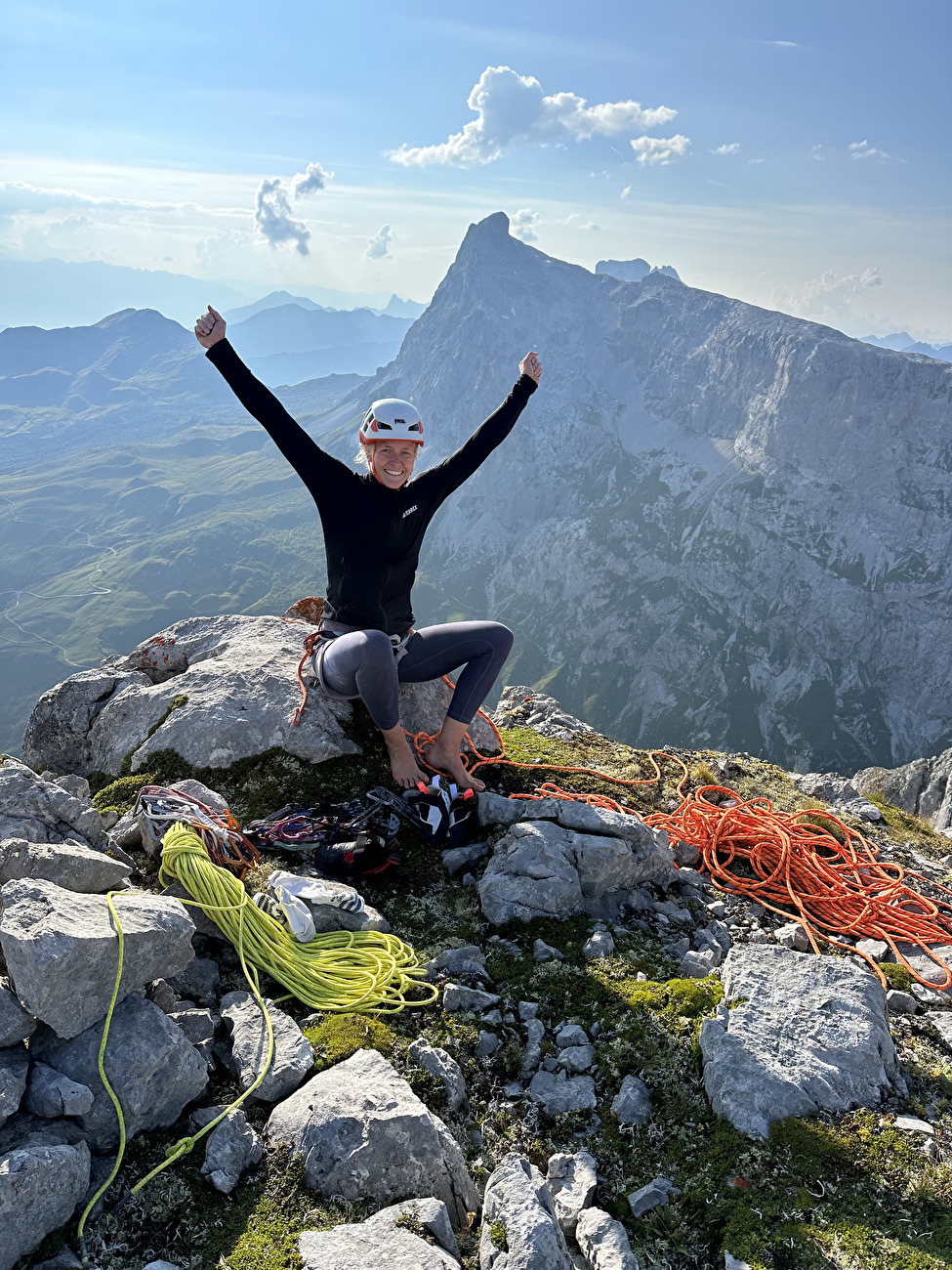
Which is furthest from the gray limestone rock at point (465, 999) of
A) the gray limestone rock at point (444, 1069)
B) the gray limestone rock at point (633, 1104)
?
the gray limestone rock at point (633, 1104)

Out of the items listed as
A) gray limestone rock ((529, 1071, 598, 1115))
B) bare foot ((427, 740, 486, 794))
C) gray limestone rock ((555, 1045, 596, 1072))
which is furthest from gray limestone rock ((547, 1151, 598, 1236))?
bare foot ((427, 740, 486, 794))

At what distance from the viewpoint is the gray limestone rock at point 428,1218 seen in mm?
4211

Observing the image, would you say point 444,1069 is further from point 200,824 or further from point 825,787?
point 825,787

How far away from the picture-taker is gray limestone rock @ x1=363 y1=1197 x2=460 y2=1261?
4.21m

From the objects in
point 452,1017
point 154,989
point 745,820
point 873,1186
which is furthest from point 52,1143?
point 745,820

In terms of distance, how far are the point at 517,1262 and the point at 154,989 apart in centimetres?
318

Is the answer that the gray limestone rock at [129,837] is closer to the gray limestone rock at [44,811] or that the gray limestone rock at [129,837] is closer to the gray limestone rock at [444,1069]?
the gray limestone rock at [44,811]

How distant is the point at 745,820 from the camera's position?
36.1ft

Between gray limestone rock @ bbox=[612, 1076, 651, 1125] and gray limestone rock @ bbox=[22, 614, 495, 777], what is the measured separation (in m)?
6.12

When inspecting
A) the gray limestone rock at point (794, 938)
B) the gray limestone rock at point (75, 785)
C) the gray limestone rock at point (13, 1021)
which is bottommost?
the gray limestone rock at point (794, 938)

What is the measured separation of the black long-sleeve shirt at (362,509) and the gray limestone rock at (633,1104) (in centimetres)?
645

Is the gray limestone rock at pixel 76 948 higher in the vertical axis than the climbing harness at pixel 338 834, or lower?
higher

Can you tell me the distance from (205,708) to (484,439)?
5.75 meters

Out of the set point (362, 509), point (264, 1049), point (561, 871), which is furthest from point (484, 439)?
point (264, 1049)
